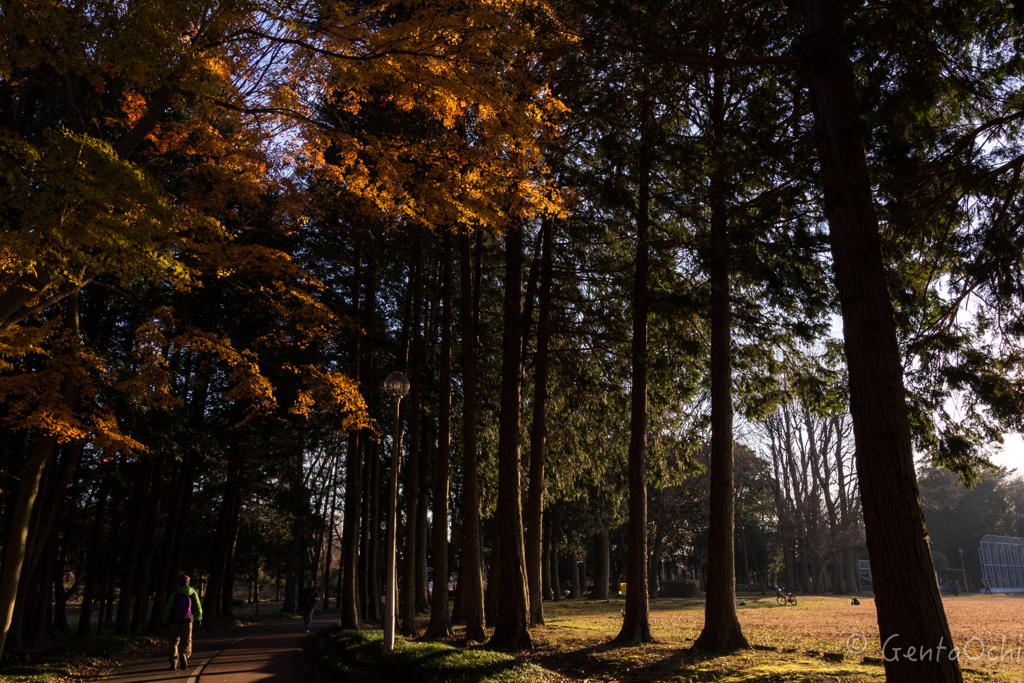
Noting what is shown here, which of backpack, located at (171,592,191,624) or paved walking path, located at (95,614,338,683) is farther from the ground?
backpack, located at (171,592,191,624)

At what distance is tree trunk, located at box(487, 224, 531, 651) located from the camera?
38.1 feet

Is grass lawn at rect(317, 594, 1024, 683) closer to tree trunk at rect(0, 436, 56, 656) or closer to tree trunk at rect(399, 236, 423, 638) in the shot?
tree trunk at rect(399, 236, 423, 638)

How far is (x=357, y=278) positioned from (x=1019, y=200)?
15308 mm

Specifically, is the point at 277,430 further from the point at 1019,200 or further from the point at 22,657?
the point at 1019,200

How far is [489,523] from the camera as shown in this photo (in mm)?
39188

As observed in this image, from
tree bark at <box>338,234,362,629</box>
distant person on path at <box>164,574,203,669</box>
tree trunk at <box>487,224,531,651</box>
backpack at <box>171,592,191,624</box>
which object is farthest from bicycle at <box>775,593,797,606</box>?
backpack at <box>171,592,191,624</box>

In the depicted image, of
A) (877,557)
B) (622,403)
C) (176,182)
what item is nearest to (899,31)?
(877,557)

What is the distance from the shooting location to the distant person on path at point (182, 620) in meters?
11.0

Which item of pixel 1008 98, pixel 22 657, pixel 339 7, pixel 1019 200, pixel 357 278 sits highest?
pixel 357 278

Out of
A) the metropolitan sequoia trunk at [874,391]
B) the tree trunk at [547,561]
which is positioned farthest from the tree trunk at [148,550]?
the metropolitan sequoia trunk at [874,391]

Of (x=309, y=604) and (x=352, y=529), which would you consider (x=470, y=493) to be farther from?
(x=309, y=604)

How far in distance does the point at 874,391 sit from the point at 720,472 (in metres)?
6.78

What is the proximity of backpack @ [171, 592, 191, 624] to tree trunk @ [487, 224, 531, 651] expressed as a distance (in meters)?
5.33

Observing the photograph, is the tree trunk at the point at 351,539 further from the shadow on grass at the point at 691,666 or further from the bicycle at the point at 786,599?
the bicycle at the point at 786,599
